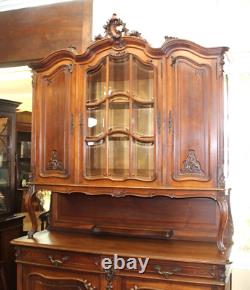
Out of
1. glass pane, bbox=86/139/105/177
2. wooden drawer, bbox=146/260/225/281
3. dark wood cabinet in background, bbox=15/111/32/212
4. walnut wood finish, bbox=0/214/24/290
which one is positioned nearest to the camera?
wooden drawer, bbox=146/260/225/281

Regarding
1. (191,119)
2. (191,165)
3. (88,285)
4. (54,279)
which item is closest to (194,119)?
(191,119)

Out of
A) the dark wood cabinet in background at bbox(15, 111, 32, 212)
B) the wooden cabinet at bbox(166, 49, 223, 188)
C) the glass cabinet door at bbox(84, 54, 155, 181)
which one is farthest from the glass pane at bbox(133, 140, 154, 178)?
the dark wood cabinet in background at bbox(15, 111, 32, 212)

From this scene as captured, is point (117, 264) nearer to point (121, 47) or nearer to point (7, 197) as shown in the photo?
point (121, 47)

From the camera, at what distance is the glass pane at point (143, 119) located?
229 cm

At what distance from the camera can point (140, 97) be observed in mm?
2309

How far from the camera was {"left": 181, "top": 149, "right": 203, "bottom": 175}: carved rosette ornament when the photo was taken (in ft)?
7.05

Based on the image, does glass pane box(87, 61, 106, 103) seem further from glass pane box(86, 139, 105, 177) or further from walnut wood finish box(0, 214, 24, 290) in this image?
walnut wood finish box(0, 214, 24, 290)

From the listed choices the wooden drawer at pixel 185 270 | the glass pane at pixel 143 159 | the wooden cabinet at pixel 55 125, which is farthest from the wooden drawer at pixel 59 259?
the glass pane at pixel 143 159

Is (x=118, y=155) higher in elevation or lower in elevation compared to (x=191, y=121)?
lower

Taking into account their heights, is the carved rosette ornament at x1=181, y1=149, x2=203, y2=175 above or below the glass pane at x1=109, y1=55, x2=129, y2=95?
below

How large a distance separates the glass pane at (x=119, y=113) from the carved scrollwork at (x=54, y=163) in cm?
42

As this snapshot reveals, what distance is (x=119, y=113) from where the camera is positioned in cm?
237

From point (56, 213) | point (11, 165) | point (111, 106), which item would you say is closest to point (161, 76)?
point (111, 106)

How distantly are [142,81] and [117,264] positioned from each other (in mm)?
1116
